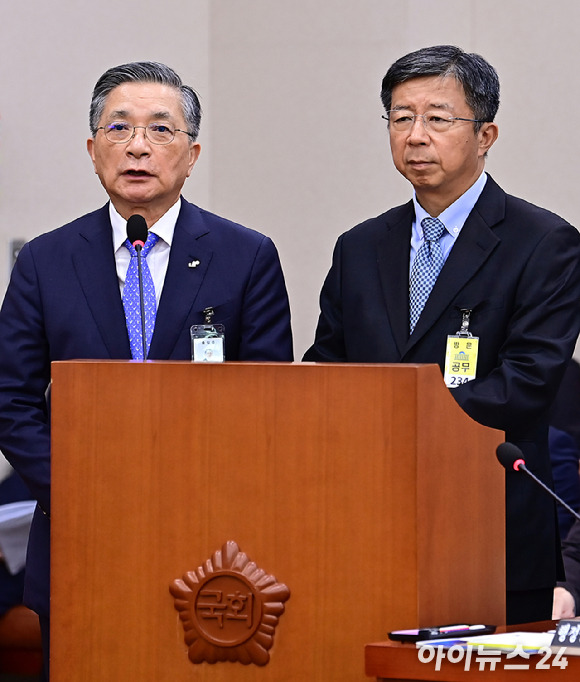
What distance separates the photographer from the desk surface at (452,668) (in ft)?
5.08

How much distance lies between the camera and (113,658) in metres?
1.82

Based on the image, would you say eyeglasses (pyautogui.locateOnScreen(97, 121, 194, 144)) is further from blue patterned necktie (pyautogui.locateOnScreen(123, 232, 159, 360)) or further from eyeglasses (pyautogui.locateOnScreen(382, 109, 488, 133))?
eyeglasses (pyautogui.locateOnScreen(382, 109, 488, 133))

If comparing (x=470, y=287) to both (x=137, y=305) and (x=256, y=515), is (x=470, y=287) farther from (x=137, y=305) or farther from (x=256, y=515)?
(x=256, y=515)

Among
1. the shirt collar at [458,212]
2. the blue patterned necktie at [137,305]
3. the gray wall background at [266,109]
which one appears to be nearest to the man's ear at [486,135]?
the shirt collar at [458,212]

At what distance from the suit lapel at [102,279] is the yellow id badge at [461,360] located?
681mm

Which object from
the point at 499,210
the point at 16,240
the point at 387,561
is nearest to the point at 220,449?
the point at 387,561

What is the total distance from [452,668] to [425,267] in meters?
1.22

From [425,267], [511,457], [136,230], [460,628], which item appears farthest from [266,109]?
[460,628]

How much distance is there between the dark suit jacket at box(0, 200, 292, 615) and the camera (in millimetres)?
2461

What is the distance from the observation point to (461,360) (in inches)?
96.3

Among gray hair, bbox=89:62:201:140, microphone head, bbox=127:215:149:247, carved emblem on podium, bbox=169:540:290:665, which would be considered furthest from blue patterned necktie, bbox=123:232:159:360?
carved emblem on podium, bbox=169:540:290:665

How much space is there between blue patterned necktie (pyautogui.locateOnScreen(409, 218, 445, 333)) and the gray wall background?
2941 millimetres

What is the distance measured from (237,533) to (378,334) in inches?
35.5

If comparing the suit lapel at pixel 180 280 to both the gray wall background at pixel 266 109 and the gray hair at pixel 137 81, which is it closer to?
the gray hair at pixel 137 81
